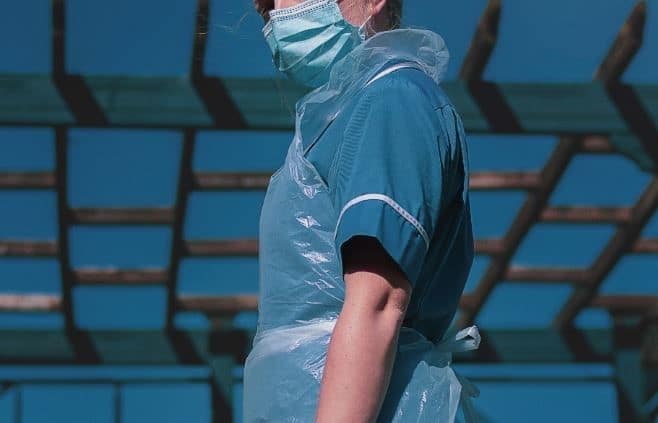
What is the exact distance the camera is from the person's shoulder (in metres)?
1.28

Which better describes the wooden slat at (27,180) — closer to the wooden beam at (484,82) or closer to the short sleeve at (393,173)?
the wooden beam at (484,82)

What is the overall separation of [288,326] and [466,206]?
0.71 ft

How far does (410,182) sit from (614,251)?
7253 millimetres

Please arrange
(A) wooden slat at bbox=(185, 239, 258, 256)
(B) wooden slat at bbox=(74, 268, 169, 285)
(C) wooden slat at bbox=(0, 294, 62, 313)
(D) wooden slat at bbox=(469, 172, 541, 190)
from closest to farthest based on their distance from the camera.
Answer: (D) wooden slat at bbox=(469, 172, 541, 190) < (A) wooden slat at bbox=(185, 239, 258, 256) < (B) wooden slat at bbox=(74, 268, 169, 285) < (C) wooden slat at bbox=(0, 294, 62, 313)

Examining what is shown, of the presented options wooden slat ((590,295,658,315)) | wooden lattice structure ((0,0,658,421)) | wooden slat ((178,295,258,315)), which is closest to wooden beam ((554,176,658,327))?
wooden lattice structure ((0,0,658,421))

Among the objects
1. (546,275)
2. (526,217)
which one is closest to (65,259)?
(526,217)

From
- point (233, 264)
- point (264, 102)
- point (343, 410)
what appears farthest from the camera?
point (233, 264)

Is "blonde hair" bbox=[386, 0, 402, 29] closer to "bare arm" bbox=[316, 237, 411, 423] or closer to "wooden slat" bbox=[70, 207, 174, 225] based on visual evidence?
"bare arm" bbox=[316, 237, 411, 423]

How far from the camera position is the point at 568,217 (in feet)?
25.5

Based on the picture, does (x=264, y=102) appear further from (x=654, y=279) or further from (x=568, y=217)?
(x=654, y=279)

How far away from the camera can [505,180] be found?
7.44m

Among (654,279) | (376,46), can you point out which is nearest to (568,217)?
(654,279)

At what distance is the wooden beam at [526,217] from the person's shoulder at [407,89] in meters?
5.94

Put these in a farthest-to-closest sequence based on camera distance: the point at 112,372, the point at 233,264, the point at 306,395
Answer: the point at 112,372
the point at 233,264
the point at 306,395
